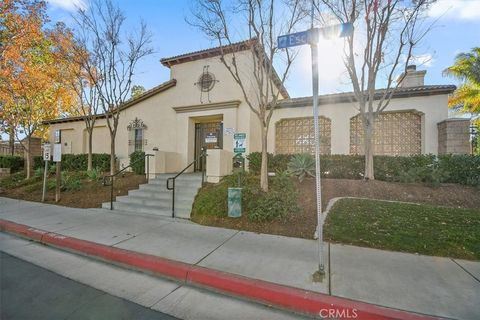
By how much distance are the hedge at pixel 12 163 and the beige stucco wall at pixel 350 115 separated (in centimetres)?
1641

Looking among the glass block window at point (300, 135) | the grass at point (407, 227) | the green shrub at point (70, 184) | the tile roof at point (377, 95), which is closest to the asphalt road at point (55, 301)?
the grass at point (407, 227)

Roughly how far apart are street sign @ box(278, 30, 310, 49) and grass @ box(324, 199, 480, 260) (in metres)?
3.58

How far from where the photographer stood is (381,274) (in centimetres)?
341

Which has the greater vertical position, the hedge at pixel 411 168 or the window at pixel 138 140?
the window at pixel 138 140

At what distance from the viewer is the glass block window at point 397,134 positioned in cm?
884

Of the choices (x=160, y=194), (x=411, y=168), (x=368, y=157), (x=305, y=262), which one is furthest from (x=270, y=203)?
(x=411, y=168)

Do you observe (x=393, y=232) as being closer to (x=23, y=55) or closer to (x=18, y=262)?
(x=18, y=262)

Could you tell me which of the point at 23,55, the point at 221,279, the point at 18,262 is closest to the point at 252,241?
the point at 221,279

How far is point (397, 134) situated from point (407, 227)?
17.5 feet

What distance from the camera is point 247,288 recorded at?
10.2 feet

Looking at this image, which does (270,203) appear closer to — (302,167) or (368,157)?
(302,167)

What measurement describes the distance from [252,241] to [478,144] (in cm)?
1408

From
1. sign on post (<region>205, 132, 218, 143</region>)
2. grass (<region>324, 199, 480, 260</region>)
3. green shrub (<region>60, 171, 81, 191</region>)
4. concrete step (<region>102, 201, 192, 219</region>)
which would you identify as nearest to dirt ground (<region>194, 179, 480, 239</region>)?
grass (<region>324, 199, 480, 260</region>)

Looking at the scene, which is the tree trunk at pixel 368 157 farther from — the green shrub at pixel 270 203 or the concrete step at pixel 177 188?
the concrete step at pixel 177 188
